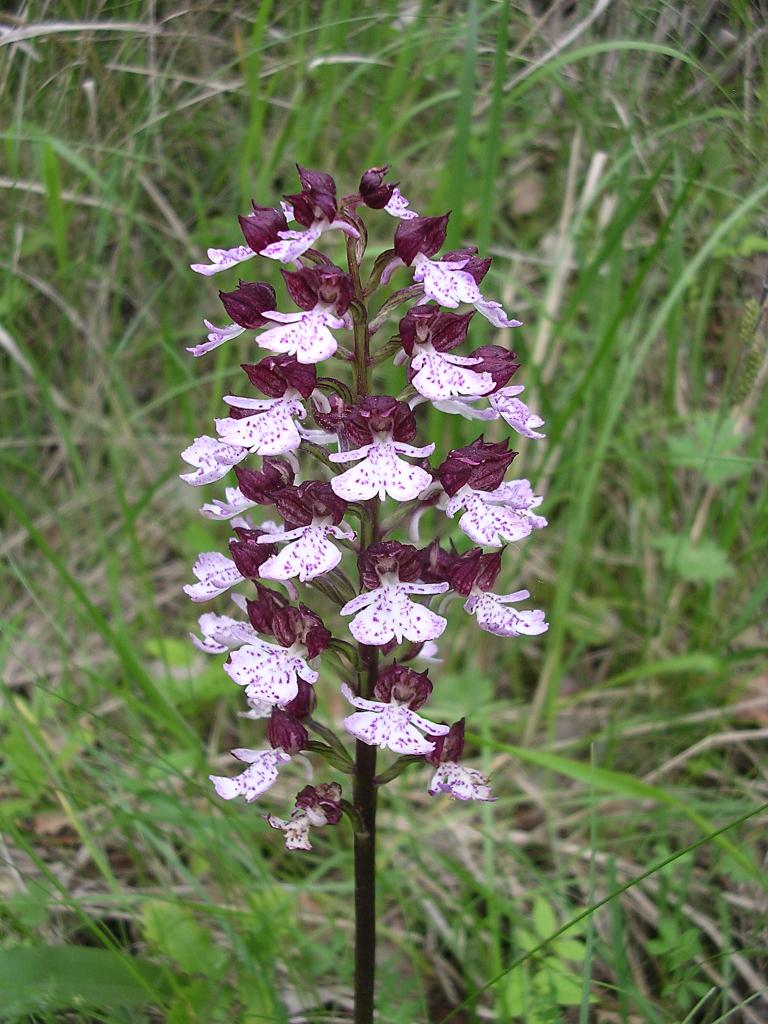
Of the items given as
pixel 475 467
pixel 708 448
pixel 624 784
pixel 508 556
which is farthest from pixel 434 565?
pixel 508 556

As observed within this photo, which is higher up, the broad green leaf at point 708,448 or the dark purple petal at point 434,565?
the dark purple petal at point 434,565

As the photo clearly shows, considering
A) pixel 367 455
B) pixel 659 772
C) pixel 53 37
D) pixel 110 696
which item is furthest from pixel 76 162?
pixel 659 772

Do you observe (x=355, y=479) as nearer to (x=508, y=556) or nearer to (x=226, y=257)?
(x=226, y=257)

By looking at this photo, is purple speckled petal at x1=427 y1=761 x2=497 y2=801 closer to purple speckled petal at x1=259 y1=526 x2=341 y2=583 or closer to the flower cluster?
the flower cluster


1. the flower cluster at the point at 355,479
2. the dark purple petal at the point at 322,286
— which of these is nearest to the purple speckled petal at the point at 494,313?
the flower cluster at the point at 355,479

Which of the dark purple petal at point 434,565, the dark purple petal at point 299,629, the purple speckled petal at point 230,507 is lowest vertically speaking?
the dark purple petal at point 299,629

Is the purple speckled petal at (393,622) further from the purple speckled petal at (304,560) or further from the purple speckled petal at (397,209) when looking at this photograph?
the purple speckled petal at (397,209)

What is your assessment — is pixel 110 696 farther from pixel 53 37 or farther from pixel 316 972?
pixel 53 37

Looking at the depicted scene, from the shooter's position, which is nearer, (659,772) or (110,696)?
(659,772)
